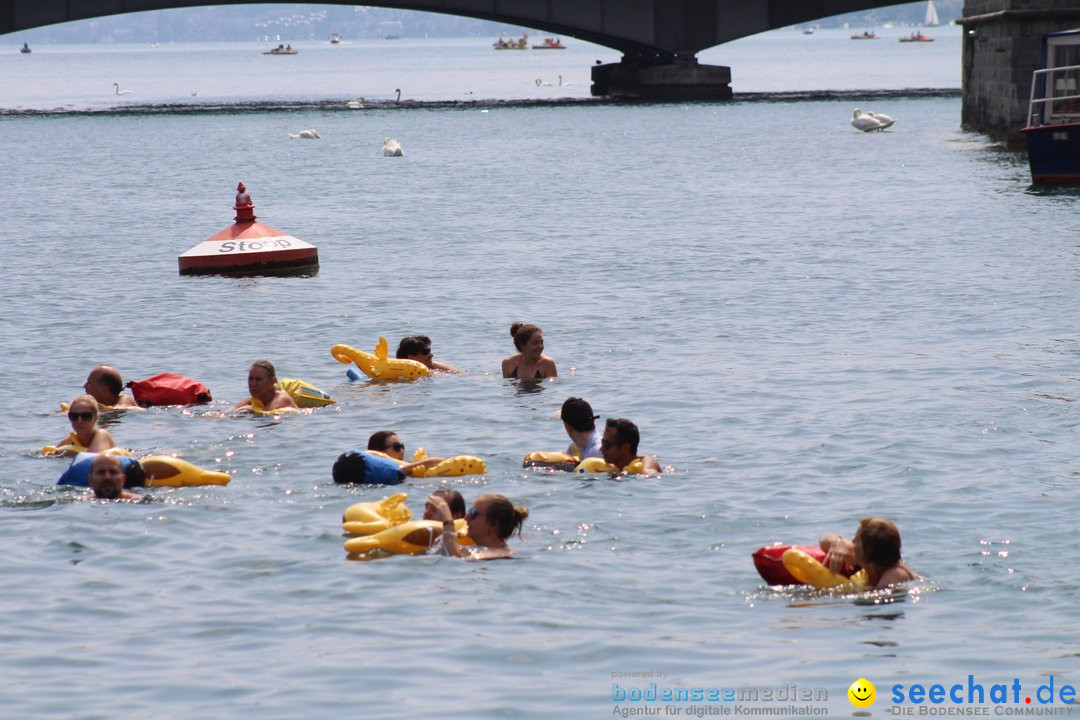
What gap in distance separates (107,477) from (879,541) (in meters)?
7.28

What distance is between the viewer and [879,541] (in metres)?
12.0

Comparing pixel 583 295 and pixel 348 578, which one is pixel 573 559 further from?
pixel 583 295

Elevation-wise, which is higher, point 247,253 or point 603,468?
point 247,253

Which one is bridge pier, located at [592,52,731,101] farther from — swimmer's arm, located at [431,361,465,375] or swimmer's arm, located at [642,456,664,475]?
swimmer's arm, located at [642,456,664,475]

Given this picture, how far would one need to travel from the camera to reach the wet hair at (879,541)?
12.0 metres

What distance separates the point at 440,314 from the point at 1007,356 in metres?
10.0

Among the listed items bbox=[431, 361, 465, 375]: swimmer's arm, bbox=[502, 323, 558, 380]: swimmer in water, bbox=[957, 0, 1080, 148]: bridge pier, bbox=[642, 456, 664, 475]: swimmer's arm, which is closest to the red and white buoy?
bbox=[431, 361, 465, 375]: swimmer's arm

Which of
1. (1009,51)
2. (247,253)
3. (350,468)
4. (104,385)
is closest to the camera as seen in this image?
(350,468)

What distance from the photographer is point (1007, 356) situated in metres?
22.4

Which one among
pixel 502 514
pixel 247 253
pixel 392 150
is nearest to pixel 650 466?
pixel 502 514

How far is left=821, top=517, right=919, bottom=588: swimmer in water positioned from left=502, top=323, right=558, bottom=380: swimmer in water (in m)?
8.42

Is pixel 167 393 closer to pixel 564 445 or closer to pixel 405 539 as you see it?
pixel 564 445

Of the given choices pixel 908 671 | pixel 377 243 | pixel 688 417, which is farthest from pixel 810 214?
pixel 908 671

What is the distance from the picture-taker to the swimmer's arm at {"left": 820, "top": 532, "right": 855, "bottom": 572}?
1224 cm
